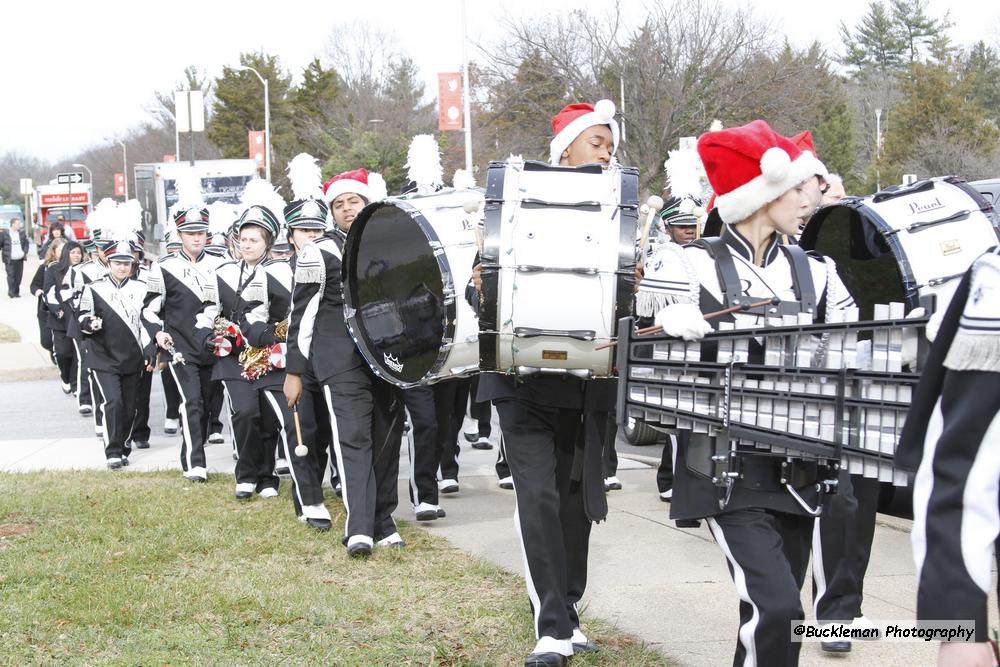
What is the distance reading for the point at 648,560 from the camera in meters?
6.30

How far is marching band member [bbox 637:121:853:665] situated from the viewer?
11.5ft

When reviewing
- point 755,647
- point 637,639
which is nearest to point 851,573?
point 637,639

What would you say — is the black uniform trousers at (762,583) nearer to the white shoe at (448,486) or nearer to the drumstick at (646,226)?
the drumstick at (646,226)

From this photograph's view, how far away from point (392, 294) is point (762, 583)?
9.77ft

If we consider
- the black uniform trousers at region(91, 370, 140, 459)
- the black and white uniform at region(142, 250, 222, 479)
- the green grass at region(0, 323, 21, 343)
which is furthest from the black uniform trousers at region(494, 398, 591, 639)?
the green grass at region(0, 323, 21, 343)

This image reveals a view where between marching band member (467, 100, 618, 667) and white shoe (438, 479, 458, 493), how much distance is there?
3.52 metres

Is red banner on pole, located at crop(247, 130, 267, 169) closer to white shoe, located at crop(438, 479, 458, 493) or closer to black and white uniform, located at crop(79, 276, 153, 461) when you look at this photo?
black and white uniform, located at crop(79, 276, 153, 461)

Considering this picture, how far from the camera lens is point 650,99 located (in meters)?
38.1

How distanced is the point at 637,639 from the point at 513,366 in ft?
4.46

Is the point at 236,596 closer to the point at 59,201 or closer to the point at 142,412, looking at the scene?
the point at 142,412

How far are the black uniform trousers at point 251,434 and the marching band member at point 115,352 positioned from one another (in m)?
1.94

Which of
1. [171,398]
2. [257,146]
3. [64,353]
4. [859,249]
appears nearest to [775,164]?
[859,249]

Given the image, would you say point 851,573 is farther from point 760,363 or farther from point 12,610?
point 12,610

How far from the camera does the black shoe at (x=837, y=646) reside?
15.3ft
